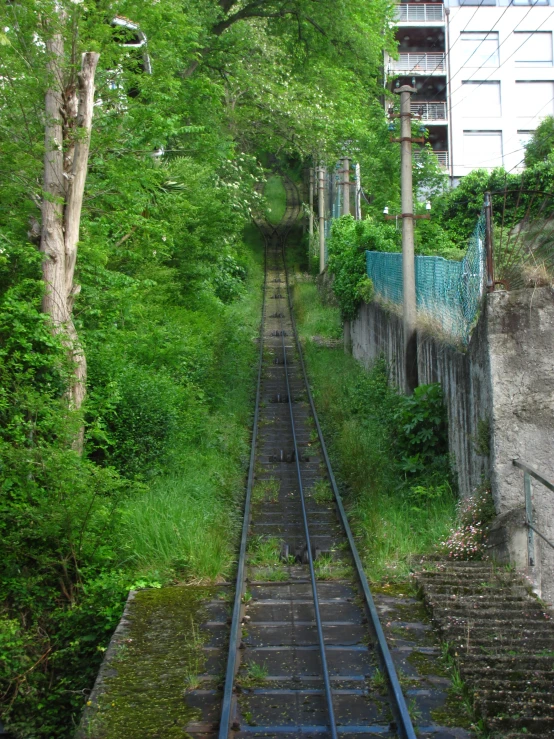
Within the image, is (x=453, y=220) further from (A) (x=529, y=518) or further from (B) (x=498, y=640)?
(B) (x=498, y=640)

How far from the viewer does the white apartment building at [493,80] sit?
40.8 metres

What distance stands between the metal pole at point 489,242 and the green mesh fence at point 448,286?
0.24m

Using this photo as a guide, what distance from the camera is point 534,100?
1628 inches

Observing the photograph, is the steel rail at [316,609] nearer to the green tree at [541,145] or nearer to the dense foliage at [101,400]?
the dense foliage at [101,400]

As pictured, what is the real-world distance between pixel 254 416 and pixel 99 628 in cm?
957

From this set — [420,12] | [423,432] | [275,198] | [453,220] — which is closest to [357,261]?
[423,432]

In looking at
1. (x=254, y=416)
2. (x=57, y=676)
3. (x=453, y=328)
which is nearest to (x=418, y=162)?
(x=254, y=416)

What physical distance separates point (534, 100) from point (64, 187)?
3571 cm

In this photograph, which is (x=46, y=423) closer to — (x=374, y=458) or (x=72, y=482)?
(x=72, y=482)

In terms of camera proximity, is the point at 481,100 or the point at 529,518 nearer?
the point at 529,518

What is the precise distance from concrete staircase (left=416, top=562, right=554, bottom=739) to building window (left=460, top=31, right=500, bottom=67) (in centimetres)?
3756

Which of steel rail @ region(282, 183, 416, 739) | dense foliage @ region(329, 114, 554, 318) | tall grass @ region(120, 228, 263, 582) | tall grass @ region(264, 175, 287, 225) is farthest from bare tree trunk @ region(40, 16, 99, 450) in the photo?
tall grass @ region(264, 175, 287, 225)

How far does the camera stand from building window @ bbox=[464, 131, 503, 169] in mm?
42031

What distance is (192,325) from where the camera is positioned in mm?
20641
